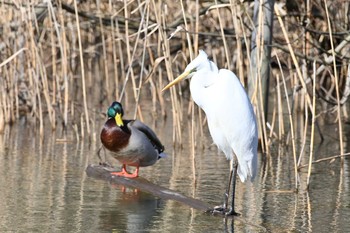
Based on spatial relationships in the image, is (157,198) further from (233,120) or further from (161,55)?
(161,55)

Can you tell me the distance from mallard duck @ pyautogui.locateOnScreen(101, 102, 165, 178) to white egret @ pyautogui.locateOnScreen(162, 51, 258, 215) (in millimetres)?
1458

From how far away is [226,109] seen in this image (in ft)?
23.3

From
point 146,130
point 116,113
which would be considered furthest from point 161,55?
point 116,113

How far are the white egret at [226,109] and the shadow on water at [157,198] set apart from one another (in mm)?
434

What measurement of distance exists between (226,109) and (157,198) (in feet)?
4.21

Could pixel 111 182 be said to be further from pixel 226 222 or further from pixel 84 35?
pixel 84 35

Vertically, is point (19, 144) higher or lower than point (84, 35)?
lower

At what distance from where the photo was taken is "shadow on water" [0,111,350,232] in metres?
6.97

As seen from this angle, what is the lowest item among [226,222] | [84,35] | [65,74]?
[226,222]

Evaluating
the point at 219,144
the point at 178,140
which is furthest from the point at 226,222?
the point at 178,140

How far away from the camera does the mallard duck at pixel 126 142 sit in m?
8.64

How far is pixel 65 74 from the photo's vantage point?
1079 cm

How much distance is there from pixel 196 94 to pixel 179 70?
8.30m

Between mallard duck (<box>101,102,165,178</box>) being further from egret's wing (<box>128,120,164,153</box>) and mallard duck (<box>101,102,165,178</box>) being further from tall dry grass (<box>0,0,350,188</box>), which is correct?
tall dry grass (<box>0,0,350,188</box>)
